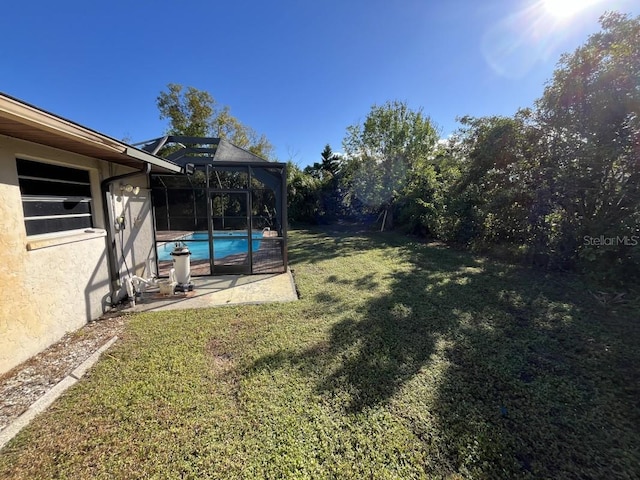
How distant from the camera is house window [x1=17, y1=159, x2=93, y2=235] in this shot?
10.1 ft

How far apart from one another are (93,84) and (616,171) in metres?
21.8

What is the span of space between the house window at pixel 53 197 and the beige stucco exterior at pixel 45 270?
11cm

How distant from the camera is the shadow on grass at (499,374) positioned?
196cm

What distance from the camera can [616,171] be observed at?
18.7 feet

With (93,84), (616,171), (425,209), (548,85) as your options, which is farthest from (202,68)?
(616,171)

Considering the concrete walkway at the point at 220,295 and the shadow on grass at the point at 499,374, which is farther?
the concrete walkway at the point at 220,295

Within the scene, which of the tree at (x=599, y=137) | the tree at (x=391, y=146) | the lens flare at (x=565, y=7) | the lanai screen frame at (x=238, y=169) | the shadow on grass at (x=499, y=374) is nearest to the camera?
A: the shadow on grass at (x=499, y=374)

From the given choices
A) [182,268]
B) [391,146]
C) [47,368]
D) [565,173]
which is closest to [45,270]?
[47,368]

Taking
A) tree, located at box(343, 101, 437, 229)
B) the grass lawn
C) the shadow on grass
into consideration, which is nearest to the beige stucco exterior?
the grass lawn

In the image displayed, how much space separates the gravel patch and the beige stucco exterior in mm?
112

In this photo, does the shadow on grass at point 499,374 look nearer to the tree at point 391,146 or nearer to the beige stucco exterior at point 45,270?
the beige stucco exterior at point 45,270

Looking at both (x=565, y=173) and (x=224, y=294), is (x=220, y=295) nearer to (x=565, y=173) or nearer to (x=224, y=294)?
(x=224, y=294)

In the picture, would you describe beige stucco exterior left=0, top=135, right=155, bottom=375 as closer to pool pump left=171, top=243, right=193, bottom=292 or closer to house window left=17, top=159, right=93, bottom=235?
house window left=17, top=159, right=93, bottom=235

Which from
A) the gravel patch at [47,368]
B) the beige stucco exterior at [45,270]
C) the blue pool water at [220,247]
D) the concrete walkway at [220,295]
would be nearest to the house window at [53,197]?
the beige stucco exterior at [45,270]
